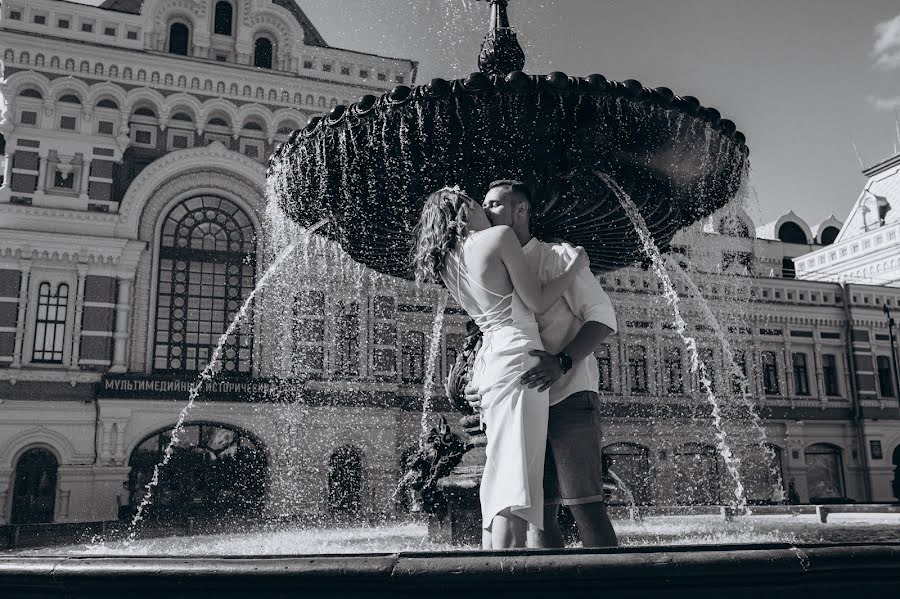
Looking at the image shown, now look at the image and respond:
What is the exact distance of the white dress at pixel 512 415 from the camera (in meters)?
3.28

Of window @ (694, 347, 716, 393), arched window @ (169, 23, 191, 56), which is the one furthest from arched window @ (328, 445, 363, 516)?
arched window @ (169, 23, 191, 56)

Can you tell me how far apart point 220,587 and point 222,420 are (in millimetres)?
20550

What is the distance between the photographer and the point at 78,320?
21594 mm

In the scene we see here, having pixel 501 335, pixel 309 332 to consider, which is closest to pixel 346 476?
pixel 309 332

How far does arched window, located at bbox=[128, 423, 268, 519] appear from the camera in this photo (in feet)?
69.9

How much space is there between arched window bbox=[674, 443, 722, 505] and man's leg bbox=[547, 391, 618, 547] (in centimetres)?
2413

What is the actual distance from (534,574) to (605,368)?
84.7 feet

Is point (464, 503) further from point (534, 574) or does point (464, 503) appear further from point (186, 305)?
point (186, 305)

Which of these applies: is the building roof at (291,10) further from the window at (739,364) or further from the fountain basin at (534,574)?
the fountain basin at (534,574)

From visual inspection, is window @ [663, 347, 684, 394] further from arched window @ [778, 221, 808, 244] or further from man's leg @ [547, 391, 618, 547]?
man's leg @ [547, 391, 618, 547]

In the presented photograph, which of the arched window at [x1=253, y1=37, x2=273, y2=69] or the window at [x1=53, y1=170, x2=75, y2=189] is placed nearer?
the window at [x1=53, y1=170, x2=75, y2=189]

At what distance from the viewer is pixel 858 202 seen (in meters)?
37.2

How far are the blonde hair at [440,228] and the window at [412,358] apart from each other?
815 inches

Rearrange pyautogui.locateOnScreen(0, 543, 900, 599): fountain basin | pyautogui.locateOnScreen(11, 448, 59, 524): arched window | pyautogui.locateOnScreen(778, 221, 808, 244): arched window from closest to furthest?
pyautogui.locateOnScreen(0, 543, 900, 599): fountain basin, pyautogui.locateOnScreen(11, 448, 59, 524): arched window, pyautogui.locateOnScreen(778, 221, 808, 244): arched window
